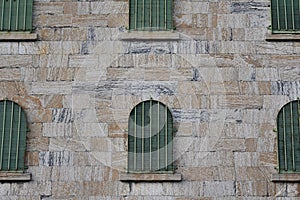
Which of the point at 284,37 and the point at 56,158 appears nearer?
the point at 56,158

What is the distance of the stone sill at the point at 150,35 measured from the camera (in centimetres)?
1512

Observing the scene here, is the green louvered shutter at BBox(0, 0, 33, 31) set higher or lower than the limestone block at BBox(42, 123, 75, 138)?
higher

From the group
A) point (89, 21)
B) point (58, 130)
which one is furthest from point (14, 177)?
point (89, 21)

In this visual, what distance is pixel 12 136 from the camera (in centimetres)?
1469

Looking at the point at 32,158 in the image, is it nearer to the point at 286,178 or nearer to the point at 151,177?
the point at 151,177

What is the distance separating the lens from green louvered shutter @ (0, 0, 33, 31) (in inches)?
603

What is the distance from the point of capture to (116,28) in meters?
15.3

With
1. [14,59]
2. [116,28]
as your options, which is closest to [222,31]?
[116,28]

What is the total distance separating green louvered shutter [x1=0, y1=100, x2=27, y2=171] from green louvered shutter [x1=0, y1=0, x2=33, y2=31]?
1652mm

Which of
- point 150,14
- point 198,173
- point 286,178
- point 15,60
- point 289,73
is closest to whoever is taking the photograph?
point 286,178

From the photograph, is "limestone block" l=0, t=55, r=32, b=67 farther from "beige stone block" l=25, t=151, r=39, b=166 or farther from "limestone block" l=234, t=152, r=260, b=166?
"limestone block" l=234, t=152, r=260, b=166

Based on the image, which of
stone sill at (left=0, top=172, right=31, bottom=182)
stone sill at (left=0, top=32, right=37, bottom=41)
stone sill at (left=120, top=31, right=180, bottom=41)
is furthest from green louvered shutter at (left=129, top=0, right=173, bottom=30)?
stone sill at (left=0, top=172, right=31, bottom=182)

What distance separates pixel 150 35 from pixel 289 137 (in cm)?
357

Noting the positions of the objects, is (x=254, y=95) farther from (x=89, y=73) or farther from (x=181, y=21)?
(x=89, y=73)
